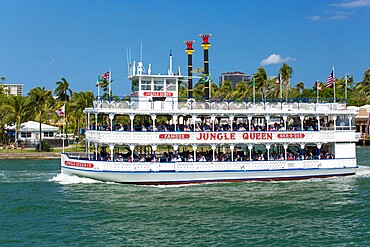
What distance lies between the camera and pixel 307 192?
3012cm

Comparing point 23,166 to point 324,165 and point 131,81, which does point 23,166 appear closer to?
point 131,81

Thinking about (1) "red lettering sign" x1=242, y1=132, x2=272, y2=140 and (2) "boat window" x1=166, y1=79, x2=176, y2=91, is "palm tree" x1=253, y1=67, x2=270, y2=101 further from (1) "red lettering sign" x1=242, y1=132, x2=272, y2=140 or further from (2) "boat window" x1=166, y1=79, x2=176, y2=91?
(2) "boat window" x1=166, y1=79, x2=176, y2=91

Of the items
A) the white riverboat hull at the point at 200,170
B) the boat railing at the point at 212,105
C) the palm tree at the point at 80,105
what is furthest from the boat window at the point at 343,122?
the palm tree at the point at 80,105

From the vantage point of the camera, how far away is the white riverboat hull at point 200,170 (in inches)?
1257

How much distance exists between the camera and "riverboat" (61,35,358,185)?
32156 mm

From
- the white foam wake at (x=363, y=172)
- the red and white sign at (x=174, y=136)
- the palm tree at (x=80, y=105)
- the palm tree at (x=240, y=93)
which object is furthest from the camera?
the palm tree at (x=240, y=93)

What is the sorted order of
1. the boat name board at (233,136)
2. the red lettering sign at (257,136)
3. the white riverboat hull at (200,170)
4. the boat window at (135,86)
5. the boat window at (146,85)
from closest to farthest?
the white riverboat hull at (200,170) → the boat name board at (233,136) → the red lettering sign at (257,136) → the boat window at (146,85) → the boat window at (135,86)

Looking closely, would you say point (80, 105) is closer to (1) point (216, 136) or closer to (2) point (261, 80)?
(2) point (261, 80)

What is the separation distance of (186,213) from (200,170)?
26.1 feet

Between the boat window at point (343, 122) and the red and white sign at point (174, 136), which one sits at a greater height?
the boat window at point (343, 122)

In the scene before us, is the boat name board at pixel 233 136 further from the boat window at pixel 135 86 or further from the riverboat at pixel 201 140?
the boat window at pixel 135 86

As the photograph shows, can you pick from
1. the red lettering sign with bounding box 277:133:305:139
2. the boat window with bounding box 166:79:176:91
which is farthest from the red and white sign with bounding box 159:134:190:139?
the red lettering sign with bounding box 277:133:305:139

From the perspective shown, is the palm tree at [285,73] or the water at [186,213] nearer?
the water at [186,213]

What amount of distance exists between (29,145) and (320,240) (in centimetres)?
5565
